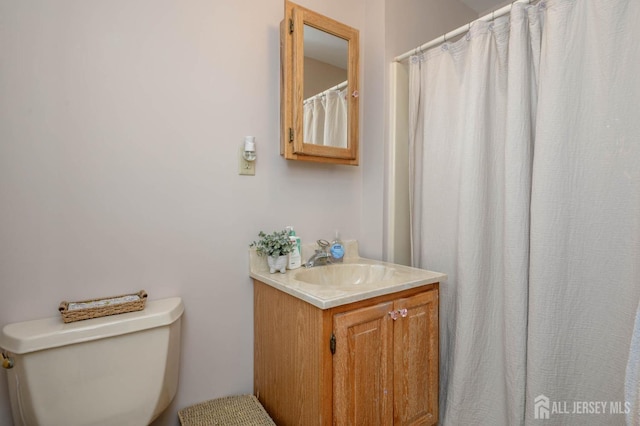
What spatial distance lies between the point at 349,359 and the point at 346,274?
1.86 ft

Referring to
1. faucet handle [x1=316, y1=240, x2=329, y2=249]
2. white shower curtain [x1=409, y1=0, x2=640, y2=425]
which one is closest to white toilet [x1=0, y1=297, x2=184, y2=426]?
faucet handle [x1=316, y1=240, x2=329, y2=249]

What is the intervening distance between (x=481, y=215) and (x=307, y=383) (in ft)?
3.30

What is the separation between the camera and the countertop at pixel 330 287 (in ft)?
3.43

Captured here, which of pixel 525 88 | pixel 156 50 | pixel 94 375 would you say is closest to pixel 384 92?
pixel 525 88

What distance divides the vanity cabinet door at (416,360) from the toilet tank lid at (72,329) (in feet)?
2.86

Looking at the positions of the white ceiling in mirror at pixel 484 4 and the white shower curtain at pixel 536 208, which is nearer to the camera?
the white shower curtain at pixel 536 208

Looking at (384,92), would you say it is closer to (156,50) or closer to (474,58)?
(474,58)

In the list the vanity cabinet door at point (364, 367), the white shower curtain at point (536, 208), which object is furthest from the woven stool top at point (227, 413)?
the white shower curtain at point (536, 208)

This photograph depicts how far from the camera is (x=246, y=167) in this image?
1.43 meters

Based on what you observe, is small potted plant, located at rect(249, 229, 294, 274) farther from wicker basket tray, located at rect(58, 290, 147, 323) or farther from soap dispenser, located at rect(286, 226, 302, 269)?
wicker basket tray, located at rect(58, 290, 147, 323)

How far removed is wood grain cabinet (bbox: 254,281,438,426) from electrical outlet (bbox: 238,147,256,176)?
0.51 metres

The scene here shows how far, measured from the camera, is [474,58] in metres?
1.38

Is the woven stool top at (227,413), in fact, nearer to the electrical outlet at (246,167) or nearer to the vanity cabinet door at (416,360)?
the vanity cabinet door at (416,360)

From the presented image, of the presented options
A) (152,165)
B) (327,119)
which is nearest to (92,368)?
(152,165)
